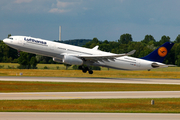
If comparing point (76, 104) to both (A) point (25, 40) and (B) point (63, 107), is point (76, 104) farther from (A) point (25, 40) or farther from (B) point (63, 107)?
(A) point (25, 40)

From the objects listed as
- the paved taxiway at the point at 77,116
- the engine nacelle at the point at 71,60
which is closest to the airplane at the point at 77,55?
the engine nacelle at the point at 71,60

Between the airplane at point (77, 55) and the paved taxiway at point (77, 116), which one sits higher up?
the airplane at point (77, 55)

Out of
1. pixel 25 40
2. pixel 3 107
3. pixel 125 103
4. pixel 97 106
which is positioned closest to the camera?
pixel 3 107

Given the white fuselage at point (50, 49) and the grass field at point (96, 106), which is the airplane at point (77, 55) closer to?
the white fuselage at point (50, 49)

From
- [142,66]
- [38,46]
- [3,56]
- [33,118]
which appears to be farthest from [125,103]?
[3,56]

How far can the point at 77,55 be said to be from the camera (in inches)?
2057

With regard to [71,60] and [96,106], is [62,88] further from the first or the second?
[71,60]

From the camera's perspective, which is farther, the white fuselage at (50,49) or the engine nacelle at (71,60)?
the engine nacelle at (71,60)

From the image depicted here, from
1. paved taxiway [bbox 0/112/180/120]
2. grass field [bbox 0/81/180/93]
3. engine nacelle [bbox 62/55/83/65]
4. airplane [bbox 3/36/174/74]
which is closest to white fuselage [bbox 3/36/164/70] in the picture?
airplane [bbox 3/36/174/74]

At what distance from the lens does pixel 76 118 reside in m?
14.8

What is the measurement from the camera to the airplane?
165 ft

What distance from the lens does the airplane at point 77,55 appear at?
165ft

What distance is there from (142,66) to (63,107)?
3958cm

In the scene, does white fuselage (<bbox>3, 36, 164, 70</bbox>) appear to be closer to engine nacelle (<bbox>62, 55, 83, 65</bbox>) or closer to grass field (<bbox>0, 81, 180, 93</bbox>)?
engine nacelle (<bbox>62, 55, 83, 65</bbox>)
